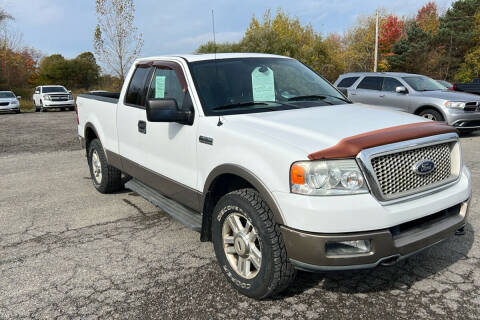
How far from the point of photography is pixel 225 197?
10.2ft

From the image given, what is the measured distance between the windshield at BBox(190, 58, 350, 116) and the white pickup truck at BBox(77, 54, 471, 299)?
13 millimetres

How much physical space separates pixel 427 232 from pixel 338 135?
0.90m

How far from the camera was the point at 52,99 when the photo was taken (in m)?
25.8

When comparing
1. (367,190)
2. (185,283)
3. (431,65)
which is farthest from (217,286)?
(431,65)

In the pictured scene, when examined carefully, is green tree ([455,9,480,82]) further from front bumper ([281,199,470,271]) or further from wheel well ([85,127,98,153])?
front bumper ([281,199,470,271])

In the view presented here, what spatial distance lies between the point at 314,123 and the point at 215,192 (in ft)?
3.29

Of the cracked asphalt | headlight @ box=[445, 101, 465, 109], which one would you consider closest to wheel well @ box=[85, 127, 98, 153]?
the cracked asphalt

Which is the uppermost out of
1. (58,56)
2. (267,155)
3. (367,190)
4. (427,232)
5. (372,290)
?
(58,56)

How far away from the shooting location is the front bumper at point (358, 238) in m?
2.54

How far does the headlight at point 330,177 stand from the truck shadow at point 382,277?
0.83 m

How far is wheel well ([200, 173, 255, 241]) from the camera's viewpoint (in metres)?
3.26

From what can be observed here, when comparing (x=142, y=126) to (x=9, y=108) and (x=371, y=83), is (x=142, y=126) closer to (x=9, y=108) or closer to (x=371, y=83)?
(x=371, y=83)

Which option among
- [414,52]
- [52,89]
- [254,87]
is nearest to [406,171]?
[254,87]

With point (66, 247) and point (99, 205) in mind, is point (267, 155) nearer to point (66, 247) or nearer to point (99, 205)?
point (66, 247)
